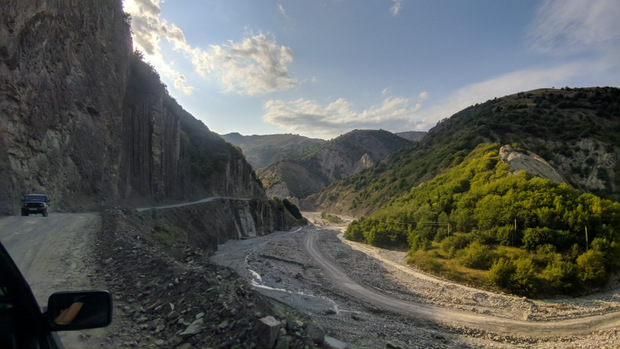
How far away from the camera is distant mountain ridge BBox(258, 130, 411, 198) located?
130625 millimetres

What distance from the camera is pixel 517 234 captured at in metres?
25.5

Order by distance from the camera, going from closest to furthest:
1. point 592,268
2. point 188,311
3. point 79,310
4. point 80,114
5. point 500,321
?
point 79,310 → point 188,311 → point 500,321 → point 592,268 → point 80,114

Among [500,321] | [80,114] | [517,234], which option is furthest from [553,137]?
[80,114]

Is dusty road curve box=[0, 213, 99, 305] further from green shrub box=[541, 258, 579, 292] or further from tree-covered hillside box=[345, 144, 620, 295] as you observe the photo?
green shrub box=[541, 258, 579, 292]

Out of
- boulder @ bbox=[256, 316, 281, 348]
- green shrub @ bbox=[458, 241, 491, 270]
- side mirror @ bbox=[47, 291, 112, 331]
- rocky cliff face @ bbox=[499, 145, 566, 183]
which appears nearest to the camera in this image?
side mirror @ bbox=[47, 291, 112, 331]

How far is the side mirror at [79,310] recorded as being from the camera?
2.04 meters

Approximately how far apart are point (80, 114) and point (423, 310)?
97.0 feet

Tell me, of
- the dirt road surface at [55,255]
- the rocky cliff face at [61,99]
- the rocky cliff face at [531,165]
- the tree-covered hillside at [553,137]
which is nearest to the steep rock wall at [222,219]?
the rocky cliff face at [61,99]

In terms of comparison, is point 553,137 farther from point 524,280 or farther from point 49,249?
point 49,249

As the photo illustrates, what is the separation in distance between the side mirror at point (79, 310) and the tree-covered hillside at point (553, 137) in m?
47.3

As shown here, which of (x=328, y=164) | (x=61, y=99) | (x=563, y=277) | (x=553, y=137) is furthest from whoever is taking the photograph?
(x=328, y=164)

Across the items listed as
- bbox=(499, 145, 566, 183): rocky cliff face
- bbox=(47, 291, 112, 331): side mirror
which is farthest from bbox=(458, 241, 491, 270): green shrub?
bbox=(47, 291, 112, 331): side mirror

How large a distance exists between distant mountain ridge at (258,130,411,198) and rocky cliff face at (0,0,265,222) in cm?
8729

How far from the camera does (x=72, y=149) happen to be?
22703 mm
